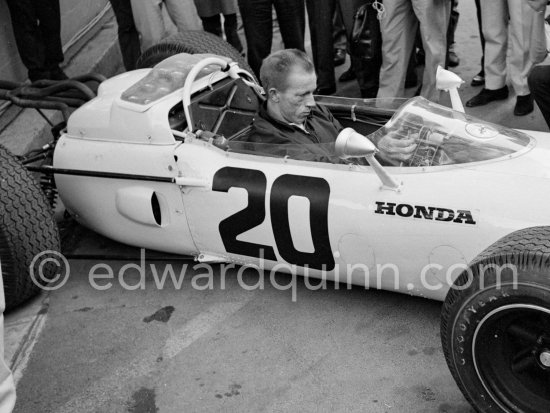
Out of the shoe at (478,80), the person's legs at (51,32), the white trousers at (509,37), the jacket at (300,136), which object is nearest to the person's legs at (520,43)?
the white trousers at (509,37)

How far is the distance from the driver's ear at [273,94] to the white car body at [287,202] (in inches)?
14.8

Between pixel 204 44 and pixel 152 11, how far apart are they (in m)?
1.13

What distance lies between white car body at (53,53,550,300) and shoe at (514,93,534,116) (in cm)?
199

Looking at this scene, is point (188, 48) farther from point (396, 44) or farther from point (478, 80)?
point (478, 80)

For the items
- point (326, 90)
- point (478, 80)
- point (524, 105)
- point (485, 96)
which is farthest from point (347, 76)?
point (524, 105)

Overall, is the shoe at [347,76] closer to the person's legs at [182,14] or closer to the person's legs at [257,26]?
the person's legs at [257,26]

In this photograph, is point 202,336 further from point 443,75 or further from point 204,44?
point 204,44

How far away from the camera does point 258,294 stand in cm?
434

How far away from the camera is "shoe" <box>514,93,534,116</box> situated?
5840mm

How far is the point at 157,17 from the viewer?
648cm

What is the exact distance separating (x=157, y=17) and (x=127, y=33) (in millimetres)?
369

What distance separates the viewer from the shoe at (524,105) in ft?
19.2

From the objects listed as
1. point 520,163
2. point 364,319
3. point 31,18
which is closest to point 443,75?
point 520,163

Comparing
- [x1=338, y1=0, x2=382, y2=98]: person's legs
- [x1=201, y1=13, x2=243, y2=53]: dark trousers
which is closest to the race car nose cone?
[x1=338, y1=0, x2=382, y2=98]: person's legs
